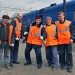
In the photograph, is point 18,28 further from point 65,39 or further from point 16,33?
point 65,39

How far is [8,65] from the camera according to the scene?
31.1 ft

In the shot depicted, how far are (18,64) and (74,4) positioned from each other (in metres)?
10.7

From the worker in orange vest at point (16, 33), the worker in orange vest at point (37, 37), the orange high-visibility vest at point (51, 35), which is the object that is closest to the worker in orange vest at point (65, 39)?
the orange high-visibility vest at point (51, 35)

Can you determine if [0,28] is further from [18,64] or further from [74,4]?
[74,4]

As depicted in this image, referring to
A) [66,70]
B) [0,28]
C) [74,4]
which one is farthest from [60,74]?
[74,4]

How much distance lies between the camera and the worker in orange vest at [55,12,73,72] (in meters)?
9.02

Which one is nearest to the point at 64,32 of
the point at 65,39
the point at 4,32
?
the point at 65,39

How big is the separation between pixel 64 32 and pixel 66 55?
77 cm

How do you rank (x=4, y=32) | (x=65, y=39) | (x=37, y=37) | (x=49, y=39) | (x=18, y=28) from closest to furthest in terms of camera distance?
1. (x=65, y=39)
2. (x=4, y=32)
3. (x=49, y=39)
4. (x=37, y=37)
5. (x=18, y=28)

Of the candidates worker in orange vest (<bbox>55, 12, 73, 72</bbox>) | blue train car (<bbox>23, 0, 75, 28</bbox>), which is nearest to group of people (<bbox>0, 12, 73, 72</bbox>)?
worker in orange vest (<bbox>55, 12, 73, 72</bbox>)

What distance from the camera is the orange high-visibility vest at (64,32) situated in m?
9.03

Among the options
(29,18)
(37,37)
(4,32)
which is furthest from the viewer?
(29,18)

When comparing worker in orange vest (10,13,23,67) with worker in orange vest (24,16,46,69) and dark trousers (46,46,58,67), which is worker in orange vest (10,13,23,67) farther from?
dark trousers (46,46,58,67)

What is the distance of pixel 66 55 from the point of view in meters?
9.15
